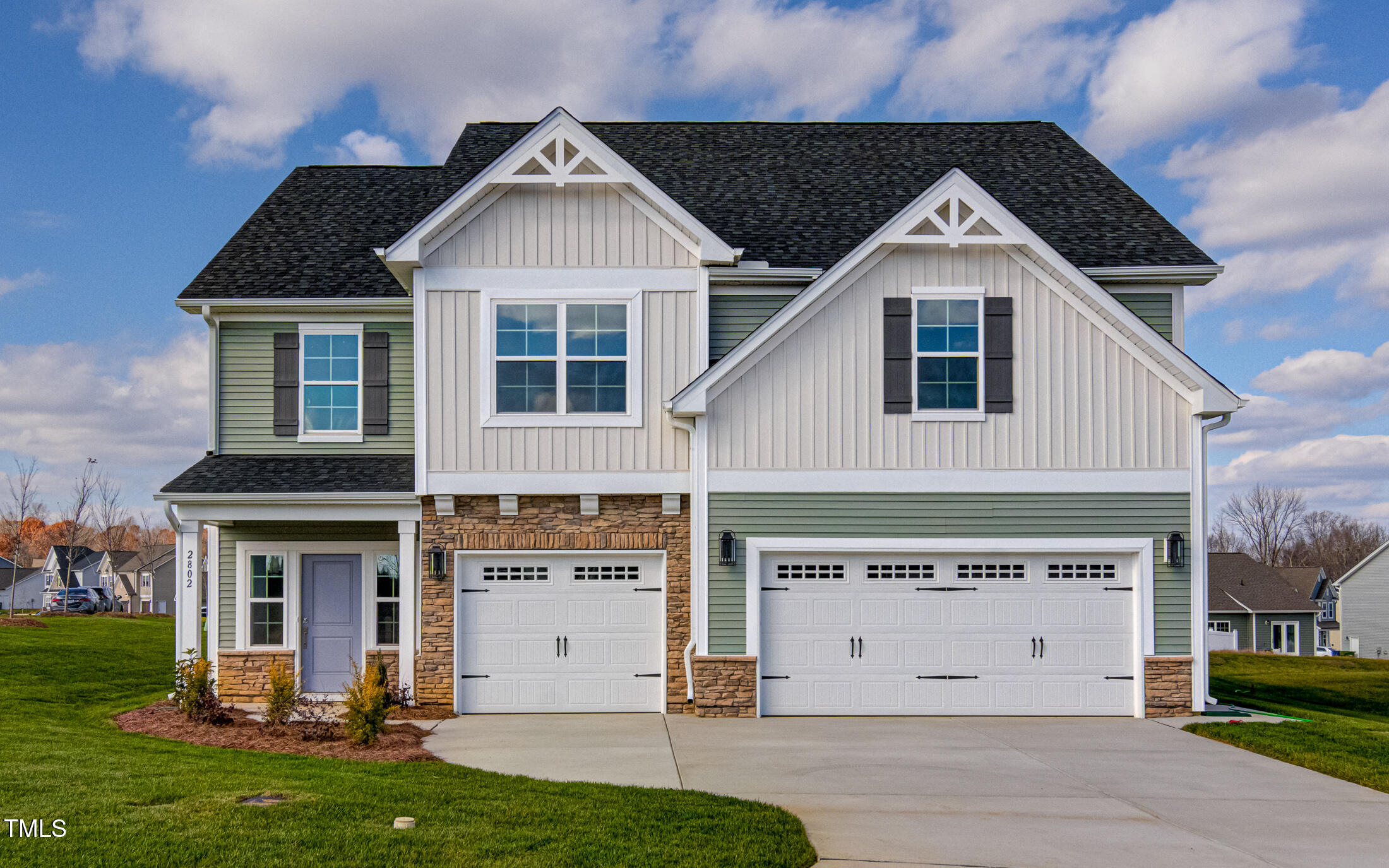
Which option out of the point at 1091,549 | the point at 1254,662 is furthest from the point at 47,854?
the point at 1254,662

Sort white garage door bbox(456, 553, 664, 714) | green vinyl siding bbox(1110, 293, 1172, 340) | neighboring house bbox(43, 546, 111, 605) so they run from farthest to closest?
neighboring house bbox(43, 546, 111, 605)
green vinyl siding bbox(1110, 293, 1172, 340)
white garage door bbox(456, 553, 664, 714)

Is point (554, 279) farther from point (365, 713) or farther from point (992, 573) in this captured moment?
point (992, 573)

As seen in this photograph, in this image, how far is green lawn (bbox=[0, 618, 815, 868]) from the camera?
669 cm

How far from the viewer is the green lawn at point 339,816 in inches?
263

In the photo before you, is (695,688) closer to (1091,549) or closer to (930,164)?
(1091,549)

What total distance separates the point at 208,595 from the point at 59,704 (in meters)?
2.75

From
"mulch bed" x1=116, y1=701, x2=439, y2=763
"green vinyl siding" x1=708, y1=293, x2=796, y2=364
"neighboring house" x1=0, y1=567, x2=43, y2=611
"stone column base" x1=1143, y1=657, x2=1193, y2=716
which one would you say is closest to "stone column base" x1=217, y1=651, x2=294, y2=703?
"mulch bed" x1=116, y1=701, x2=439, y2=763

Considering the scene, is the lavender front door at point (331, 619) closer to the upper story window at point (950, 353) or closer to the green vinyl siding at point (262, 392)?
the green vinyl siding at point (262, 392)

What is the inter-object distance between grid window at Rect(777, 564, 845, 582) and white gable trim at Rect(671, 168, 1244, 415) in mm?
2368

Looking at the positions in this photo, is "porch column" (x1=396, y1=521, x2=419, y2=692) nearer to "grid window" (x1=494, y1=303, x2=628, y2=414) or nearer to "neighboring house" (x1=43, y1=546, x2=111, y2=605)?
"grid window" (x1=494, y1=303, x2=628, y2=414)

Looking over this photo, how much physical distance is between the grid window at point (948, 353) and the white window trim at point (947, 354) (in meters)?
0.03

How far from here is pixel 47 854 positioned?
6555 millimetres

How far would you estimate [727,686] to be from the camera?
13609 millimetres

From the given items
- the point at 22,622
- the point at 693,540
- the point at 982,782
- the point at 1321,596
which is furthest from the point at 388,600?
the point at 1321,596
